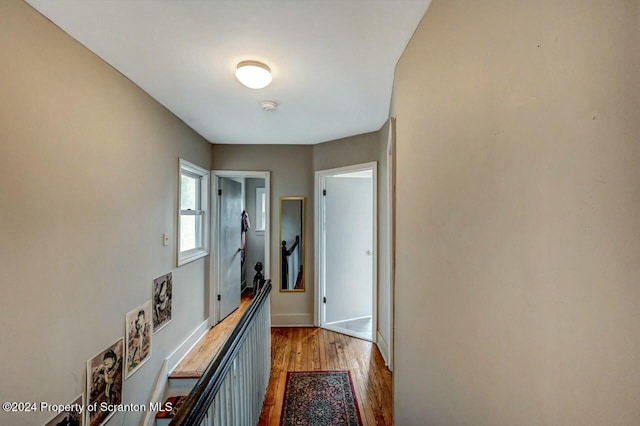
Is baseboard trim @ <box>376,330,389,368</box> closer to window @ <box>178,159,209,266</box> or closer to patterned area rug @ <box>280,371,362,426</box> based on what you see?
patterned area rug @ <box>280,371,362,426</box>

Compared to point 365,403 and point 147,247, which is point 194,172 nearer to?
point 147,247

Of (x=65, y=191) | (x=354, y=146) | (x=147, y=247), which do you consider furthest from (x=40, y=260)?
(x=354, y=146)

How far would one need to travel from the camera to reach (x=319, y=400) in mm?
2258

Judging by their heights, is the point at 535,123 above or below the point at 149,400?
above

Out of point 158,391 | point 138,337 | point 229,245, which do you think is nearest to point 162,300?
point 138,337

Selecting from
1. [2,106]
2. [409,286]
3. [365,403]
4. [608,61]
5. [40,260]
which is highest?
[2,106]

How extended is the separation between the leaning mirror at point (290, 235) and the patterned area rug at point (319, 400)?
1.31 m

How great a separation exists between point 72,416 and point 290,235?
2.62m

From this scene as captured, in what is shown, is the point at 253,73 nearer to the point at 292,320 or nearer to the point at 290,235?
the point at 290,235

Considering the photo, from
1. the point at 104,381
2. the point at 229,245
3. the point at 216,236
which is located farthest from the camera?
the point at 229,245

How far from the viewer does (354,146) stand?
3.36 m

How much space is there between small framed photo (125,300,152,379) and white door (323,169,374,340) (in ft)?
6.69

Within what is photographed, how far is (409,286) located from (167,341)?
229 cm

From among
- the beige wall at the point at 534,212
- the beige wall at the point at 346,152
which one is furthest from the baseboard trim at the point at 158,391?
the beige wall at the point at 346,152
